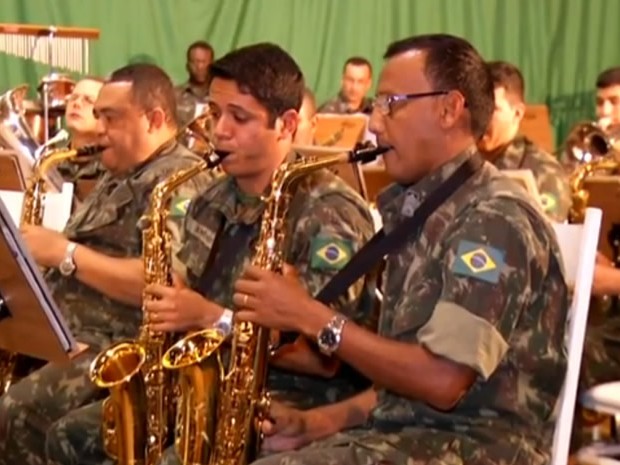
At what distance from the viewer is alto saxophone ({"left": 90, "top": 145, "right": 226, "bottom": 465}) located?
8.41 feet

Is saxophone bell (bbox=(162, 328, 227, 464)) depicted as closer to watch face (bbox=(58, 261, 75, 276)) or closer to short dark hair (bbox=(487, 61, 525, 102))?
watch face (bbox=(58, 261, 75, 276))

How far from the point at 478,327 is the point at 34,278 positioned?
0.84 meters

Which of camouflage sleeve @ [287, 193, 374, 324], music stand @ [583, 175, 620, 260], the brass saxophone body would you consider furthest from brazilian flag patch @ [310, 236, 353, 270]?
the brass saxophone body

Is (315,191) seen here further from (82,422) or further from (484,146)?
(484,146)

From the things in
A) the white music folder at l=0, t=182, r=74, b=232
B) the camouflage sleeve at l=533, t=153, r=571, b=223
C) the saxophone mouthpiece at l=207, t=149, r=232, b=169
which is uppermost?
the saxophone mouthpiece at l=207, t=149, r=232, b=169

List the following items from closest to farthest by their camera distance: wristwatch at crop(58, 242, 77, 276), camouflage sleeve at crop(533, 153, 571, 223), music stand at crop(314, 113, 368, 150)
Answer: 1. wristwatch at crop(58, 242, 77, 276)
2. camouflage sleeve at crop(533, 153, 571, 223)
3. music stand at crop(314, 113, 368, 150)

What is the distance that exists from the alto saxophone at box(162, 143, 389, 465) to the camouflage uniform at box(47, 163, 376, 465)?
0.24 feet

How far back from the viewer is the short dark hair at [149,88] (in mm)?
3205

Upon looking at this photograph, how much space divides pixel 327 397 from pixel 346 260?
1.05ft

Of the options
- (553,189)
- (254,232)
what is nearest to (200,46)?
(553,189)

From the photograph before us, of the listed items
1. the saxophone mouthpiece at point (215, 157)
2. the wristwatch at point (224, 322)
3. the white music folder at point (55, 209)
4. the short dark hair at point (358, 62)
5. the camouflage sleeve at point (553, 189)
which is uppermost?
the saxophone mouthpiece at point (215, 157)

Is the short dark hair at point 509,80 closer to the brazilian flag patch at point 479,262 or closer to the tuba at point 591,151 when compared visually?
the tuba at point 591,151

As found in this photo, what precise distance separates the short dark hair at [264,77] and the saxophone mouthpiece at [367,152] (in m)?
0.43

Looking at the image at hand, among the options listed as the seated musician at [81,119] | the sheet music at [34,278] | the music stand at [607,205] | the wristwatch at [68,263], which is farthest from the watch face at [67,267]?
the music stand at [607,205]
